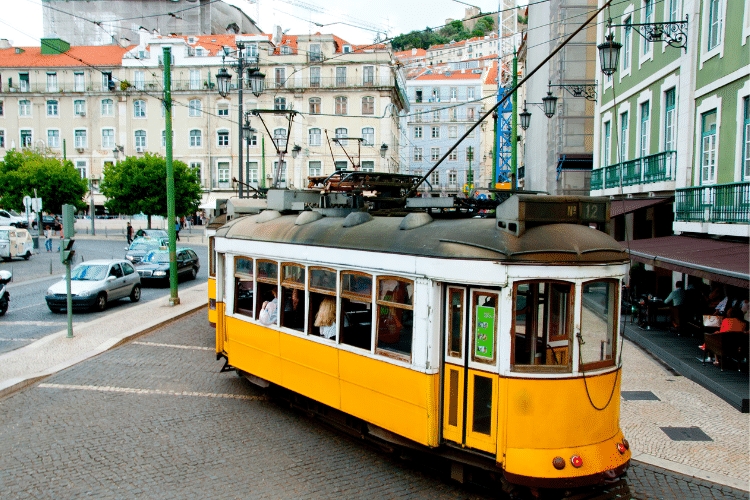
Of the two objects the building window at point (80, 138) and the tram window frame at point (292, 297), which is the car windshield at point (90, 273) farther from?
the building window at point (80, 138)

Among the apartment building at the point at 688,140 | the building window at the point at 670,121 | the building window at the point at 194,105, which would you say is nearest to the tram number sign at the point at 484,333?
the apartment building at the point at 688,140

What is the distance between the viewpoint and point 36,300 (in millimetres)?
19859

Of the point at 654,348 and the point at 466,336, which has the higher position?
the point at 466,336

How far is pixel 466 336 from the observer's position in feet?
20.2

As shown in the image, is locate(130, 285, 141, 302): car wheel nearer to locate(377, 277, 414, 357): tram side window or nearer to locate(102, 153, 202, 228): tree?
locate(377, 277, 414, 357): tram side window

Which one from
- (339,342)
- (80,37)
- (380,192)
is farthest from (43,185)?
(339,342)

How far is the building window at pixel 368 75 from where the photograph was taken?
56.8 metres

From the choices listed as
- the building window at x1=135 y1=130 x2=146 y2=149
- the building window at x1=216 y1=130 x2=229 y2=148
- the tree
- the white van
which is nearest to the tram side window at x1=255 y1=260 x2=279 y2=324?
the white van

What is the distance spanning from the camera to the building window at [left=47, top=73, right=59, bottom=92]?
201 ft

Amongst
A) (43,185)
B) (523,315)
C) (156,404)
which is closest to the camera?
(523,315)

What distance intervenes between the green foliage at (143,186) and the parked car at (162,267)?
23.4 meters

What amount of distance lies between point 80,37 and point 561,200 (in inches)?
3148

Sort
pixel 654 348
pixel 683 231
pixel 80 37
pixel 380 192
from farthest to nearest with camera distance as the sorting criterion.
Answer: pixel 80 37, pixel 683 231, pixel 654 348, pixel 380 192

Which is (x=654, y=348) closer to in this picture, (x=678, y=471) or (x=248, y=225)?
(x=678, y=471)
